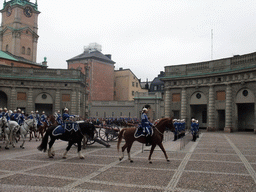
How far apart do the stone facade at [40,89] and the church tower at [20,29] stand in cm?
1829

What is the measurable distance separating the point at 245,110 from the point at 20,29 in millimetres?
45498

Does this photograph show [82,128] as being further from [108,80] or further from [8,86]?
[108,80]

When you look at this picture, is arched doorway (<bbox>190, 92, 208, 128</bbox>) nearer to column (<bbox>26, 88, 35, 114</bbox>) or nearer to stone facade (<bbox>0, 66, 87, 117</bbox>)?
stone facade (<bbox>0, 66, 87, 117</bbox>)

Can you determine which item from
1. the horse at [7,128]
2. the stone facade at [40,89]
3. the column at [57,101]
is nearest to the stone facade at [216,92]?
the stone facade at [40,89]

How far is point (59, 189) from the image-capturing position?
7332mm

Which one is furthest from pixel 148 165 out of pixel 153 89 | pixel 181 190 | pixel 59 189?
pixel 153 89

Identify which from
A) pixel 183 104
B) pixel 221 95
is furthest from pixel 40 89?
pixel 221 95

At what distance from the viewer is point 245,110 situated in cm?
3194

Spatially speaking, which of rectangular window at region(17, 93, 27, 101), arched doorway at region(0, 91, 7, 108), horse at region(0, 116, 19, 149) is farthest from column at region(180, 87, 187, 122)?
arched doorway at region(0, 91, 7, 108)

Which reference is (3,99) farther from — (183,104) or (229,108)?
(229,108)

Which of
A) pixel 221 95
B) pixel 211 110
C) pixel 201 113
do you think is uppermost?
pixel 221 95

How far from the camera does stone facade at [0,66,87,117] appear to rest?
36.3m

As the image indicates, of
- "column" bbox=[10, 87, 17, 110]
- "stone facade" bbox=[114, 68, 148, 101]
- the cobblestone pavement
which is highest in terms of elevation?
"stone facade" bbox=[114, 68, 148, 101]

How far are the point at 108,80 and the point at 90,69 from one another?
23.2ft
